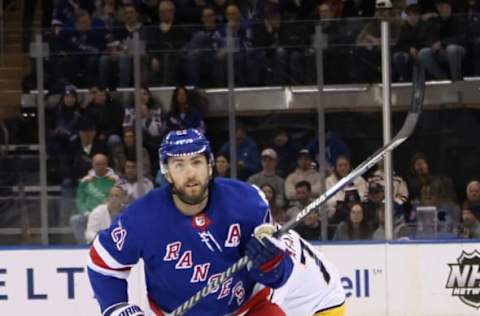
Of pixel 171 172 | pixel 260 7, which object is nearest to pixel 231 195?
pixel 171 172

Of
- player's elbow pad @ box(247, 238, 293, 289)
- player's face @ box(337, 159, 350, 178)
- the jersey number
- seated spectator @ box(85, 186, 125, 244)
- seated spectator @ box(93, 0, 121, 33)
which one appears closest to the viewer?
player's elbow pad @ box(247, 238, 293, 289)

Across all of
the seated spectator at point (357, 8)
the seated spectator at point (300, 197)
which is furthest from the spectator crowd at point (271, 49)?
the seated spectator at point (300, 197)

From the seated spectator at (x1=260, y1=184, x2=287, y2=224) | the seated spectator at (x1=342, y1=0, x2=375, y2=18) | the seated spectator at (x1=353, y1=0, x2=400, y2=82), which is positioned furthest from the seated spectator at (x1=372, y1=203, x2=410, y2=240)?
the seated spectator at (x1=342, y1=0, x2=375, y2=18)

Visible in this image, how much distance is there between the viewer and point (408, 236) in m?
8.89

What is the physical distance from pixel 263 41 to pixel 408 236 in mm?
1579

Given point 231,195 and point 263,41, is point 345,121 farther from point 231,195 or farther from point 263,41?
point 231,195

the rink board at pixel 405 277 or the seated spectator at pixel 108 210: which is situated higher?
the seated spectator at pixel 108 210

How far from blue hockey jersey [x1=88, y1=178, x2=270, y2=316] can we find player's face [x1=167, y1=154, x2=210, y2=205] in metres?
0.12

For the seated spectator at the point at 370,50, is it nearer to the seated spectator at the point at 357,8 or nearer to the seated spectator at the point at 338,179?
the seated spectator at the point at 338,179

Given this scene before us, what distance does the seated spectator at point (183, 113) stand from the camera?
883cm

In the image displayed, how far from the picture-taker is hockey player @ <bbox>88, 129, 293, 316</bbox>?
176 inches

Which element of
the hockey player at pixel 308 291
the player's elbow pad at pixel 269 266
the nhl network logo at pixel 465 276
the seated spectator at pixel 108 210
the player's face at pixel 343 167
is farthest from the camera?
Result: the seated spectator at pixel 108 210

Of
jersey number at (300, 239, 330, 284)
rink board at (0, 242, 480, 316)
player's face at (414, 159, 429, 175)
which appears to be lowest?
rink board at (0, 242, 480, 316)

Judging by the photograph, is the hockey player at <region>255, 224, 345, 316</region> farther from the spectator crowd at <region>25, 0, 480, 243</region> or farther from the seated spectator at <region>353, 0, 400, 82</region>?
the seated spectator at <region>353, 0, 400, 82</region>
